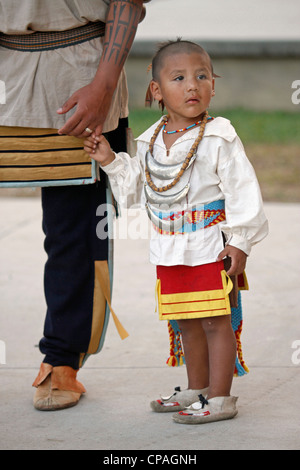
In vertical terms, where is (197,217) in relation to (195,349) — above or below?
above

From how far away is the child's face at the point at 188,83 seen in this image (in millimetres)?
2729

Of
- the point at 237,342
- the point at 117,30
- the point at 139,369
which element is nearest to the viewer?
the point at 117,30

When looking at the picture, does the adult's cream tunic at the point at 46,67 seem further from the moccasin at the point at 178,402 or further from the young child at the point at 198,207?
the moccasin at the point at 178,402

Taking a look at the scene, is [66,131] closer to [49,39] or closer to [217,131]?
[49,39]

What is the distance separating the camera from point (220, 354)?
2.75 metres

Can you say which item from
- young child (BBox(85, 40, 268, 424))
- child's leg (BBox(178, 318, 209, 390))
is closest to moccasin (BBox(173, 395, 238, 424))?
young child (BBox(85, 40, 268, 424))

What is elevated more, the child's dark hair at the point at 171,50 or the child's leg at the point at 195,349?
the child's dark hair at the point at 171,50

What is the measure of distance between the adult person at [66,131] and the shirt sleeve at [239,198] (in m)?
0.45

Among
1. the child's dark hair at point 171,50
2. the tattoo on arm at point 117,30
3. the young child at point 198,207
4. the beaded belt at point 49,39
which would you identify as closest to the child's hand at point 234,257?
the young child at point 198,207

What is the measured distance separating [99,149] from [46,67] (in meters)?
0.33

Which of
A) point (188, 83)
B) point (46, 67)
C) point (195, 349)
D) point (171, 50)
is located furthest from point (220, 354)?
point (46, 67)

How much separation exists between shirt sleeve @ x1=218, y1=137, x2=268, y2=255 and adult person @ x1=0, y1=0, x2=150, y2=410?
1.47ft

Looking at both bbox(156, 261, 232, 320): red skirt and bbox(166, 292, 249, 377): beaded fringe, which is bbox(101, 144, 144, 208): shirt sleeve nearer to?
bbox(156, 261, 232, 320): red skirt
